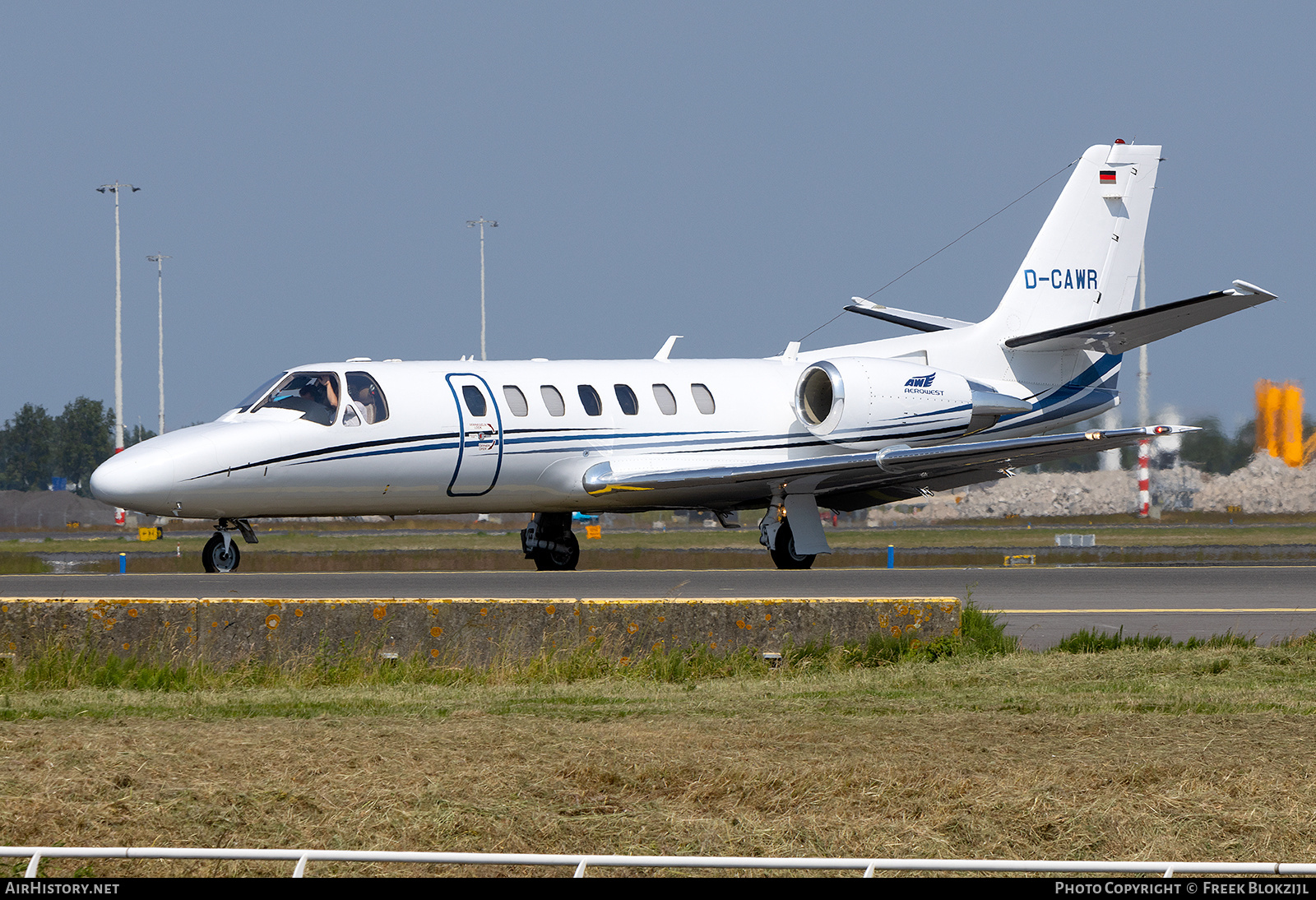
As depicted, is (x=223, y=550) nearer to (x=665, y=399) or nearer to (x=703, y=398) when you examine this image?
(x=665, y=399)

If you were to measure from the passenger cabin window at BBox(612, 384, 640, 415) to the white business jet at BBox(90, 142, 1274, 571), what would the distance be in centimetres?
2

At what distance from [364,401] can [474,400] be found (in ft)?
5.39

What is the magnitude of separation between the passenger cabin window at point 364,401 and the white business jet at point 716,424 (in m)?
0.03

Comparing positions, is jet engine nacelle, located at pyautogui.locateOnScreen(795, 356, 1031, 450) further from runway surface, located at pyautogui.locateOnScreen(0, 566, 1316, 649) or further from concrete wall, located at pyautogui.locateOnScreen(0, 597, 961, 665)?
concrete wall, located at pyautogui.locateOnScreen(0, 597, 961, 665)

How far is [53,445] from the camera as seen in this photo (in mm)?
108188

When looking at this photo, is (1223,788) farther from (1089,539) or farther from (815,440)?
(1089,539)

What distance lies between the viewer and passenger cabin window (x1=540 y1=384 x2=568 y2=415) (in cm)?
2183

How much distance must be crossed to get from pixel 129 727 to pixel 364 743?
5.89 feet

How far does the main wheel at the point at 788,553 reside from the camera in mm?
23031

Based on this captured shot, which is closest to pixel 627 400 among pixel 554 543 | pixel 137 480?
pixel 554 543

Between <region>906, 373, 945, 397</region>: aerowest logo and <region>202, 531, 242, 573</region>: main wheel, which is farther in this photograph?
<region>906, 373, 945, 397</region>: aerowest logo

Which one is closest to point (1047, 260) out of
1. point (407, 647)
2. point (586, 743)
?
point (407, 647)

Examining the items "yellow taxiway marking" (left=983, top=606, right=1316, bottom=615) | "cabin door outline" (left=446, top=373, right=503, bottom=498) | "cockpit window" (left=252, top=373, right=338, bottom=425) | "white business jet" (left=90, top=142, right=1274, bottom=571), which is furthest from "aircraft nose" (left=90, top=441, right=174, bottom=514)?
"yellow taxiway marking" (left=983, top=606, right=1316, bottom=615)

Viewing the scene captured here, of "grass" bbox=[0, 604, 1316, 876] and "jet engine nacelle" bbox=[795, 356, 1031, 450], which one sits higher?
"jet engine nacelle" bbox=[795, 356, 1031, 450]
